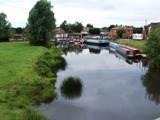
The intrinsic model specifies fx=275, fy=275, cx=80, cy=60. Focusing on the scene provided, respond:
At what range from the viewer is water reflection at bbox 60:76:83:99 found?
25.0 meters

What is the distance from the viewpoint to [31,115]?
16625mm

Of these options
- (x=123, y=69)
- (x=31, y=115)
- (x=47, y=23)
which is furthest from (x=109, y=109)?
Answer: (x=47, y=23)

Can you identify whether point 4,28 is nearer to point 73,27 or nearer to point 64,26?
point 64,26

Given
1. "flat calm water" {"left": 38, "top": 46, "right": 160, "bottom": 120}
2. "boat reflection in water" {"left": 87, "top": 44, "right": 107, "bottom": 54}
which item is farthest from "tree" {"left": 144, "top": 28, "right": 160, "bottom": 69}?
"boat reflection in water" {"left": 87, "top": 44, "right": 107, "bottom": 54}

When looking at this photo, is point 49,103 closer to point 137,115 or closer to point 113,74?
point 137,115

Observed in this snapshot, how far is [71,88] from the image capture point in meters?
27.3

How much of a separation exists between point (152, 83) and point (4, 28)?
64128 mm

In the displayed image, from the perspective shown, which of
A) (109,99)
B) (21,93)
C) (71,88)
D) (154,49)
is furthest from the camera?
(154,49)

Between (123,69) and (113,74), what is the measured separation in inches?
199

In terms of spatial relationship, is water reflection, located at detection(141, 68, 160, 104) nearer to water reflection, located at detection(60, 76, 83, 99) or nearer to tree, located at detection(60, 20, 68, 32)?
water reflection, located at detection(60, 76, 83, 99)

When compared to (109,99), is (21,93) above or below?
above

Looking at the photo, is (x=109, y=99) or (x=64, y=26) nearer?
(x=109, y=99)

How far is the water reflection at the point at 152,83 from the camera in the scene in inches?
996

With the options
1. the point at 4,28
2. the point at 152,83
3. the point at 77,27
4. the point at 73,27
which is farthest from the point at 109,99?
the point at 77,27
